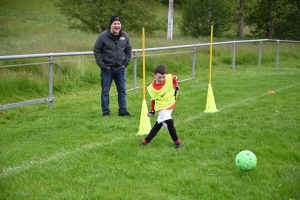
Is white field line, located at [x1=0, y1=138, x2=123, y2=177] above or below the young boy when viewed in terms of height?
below

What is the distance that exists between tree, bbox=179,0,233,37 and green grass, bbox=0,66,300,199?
76.5ft

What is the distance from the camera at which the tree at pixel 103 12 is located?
28656mm

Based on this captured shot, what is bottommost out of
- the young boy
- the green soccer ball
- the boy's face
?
the green soccer ball

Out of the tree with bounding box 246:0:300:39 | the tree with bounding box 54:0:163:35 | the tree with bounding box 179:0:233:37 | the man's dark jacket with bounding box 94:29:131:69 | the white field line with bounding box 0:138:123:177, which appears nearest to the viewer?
the white field line with bounding box 0:138:123:177

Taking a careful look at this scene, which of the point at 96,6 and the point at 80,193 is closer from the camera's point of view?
the point at 80,193

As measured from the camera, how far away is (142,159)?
6.24 meters

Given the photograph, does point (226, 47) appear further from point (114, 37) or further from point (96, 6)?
point (114, 37)

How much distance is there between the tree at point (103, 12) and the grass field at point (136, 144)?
14.9 metres

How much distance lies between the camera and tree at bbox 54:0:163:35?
28.7m

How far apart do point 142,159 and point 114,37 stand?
376 centimetres

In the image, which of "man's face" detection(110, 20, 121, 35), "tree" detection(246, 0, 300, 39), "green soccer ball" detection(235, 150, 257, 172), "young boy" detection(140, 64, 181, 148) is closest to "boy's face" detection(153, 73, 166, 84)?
"young boy" detection(140, 64, 181, 148)

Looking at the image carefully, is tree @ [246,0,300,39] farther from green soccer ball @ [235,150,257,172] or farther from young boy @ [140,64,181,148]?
green soccer ball @ [235,150,257,172]

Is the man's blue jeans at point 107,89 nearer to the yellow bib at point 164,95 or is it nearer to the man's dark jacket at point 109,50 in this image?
the man's dark jacket at point 109,50

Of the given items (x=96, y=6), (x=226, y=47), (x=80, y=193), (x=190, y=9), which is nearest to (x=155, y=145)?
(x=80, y=193)
